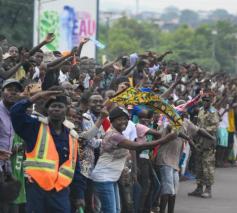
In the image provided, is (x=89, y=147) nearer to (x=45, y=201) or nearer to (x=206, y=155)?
(x=45, y=201)

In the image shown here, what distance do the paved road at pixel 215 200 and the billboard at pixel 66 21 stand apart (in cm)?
831

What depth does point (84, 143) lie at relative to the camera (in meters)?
11.0

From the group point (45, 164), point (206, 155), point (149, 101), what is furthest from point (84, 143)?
point (206, 155)

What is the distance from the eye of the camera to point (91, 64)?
56.0ft

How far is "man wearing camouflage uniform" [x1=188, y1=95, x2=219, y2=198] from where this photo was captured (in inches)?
667

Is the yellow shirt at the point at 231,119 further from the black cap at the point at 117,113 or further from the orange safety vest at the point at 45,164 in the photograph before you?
the orange safety vest at the point at 45,164

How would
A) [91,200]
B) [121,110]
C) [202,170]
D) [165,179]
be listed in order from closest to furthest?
[121,110] < [91,200] < [165,179] < [202,170]

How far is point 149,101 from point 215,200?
20.4 ft

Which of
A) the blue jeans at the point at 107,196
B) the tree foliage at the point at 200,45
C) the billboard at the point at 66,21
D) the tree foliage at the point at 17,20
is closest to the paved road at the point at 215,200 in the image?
the blue jeans at the point at 107,196

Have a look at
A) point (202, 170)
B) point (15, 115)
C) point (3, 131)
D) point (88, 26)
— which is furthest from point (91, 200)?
point (88, 26)

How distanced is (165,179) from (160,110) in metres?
3.00

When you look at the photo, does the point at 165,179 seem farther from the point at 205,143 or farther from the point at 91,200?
the point at 205,143

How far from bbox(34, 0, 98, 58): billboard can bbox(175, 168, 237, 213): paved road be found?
27.3 feet

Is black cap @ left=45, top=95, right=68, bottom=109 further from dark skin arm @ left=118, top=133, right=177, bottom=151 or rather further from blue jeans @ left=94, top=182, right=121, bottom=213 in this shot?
blue jeans @ left=94, top=182, right=121, bottom=213
